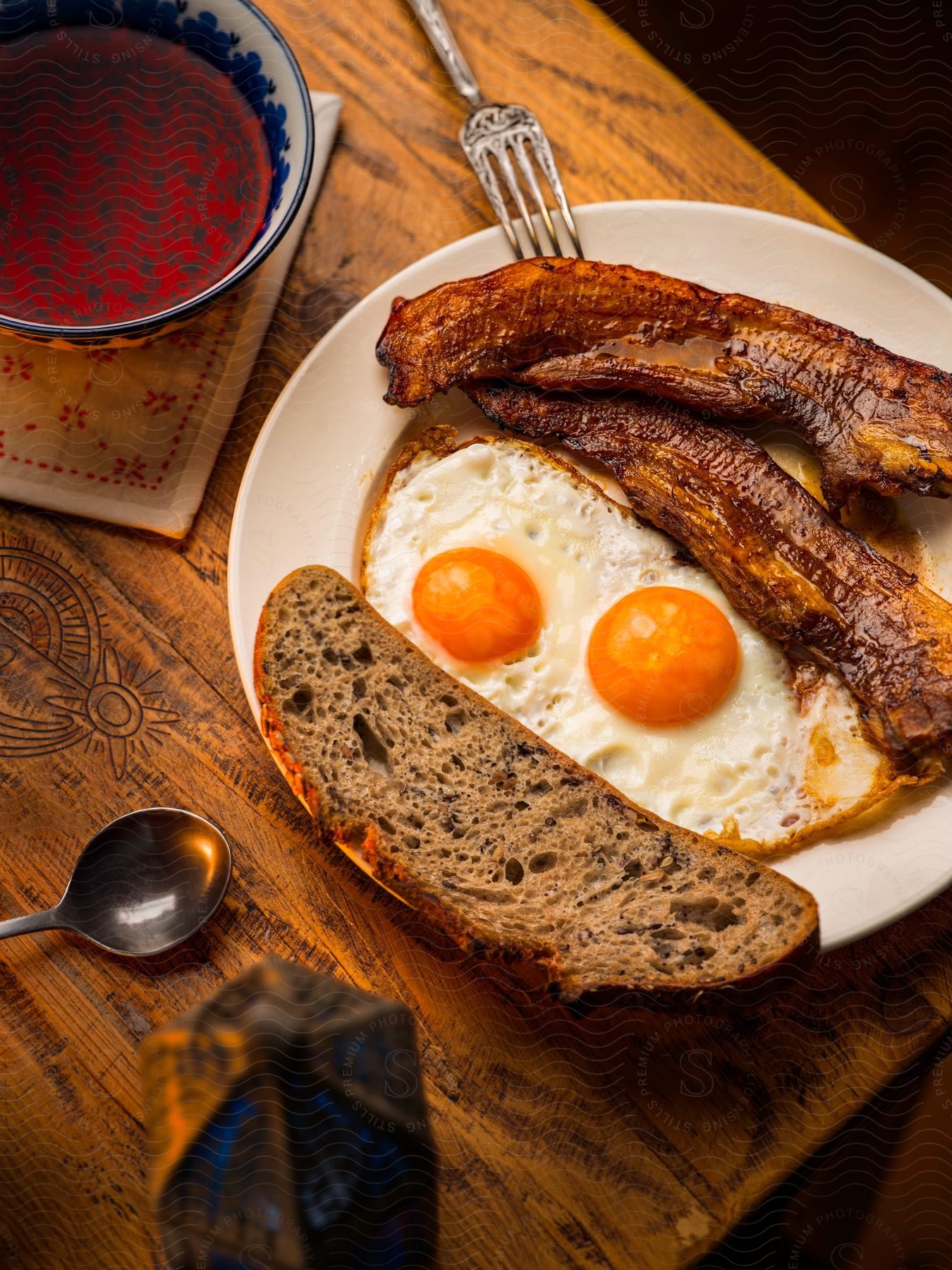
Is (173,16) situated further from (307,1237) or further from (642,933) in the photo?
(307,1237)

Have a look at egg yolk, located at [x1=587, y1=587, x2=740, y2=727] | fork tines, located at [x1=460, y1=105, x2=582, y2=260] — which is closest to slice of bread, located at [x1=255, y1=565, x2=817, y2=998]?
egg yolk, located at [x1=587, y1=587, x2=740, y2=727]

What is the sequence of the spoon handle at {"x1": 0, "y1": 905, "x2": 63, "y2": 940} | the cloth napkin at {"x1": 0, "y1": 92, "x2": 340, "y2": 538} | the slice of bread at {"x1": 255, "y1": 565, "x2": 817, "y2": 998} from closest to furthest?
the slice of bread at {"x1": 255, "y1": 565, "x2": 817, "y2": 998}, the spoon handle at {"x1": 0, "y1": 905, "x2": 63, "y2": 940}, the cloth napkin at {"x1": 0, "y1": 92, "x2": 340, "y2": 538}

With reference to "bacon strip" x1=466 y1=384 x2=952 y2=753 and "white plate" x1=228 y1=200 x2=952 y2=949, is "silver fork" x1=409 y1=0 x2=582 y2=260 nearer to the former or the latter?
"white plate" x1=228 y1=200 x2=952 y2=949

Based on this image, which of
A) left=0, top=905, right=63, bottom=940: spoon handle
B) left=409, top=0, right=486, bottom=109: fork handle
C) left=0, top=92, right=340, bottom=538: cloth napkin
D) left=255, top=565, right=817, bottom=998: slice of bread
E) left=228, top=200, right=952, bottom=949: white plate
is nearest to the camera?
left=255, top=565, right=817, bottom=998: slice of bread

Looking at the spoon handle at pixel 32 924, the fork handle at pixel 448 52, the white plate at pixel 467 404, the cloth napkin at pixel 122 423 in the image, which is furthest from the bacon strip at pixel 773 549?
the spoon handle at pixel 32 924

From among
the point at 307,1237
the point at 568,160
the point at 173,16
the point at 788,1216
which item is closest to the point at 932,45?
the point at 568,160

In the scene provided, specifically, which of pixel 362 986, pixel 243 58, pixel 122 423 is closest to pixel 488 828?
pixel 362 986
